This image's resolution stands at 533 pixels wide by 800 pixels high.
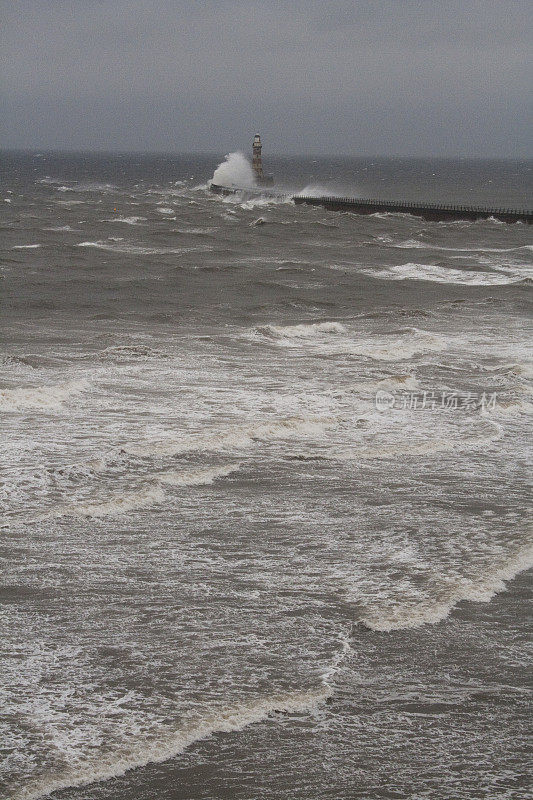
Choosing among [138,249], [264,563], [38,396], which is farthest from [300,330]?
[138,249]

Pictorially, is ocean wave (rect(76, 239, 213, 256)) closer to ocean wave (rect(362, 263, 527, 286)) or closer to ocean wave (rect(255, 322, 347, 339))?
ocean wave (rect(362, 263, 527, 286))

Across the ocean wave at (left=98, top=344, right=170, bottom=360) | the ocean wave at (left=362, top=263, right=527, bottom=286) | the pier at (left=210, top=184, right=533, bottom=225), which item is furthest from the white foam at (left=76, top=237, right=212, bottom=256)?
the pier at (left=210, top=184, right=533, bottom=225)

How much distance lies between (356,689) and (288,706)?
26.8 inches

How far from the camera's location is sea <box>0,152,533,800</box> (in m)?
7.40

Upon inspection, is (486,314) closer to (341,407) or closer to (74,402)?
(341,407)

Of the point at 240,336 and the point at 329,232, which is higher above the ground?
the point at 329,232

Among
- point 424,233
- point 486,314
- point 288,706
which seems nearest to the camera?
point 288,706

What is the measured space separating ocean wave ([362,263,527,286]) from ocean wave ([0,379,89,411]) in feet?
80.7

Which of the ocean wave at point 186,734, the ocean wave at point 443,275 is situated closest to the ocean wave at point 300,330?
the ocean wave at point 443,275

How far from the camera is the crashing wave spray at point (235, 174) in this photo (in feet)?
414

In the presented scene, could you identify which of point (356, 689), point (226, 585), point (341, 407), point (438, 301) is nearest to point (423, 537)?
point (226, 585)

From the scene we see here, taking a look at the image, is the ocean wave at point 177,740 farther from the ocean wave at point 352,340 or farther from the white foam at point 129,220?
the white foam at point 129,220

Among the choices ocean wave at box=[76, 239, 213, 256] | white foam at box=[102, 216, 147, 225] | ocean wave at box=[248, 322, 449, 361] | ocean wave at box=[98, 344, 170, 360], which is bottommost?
ocean wave at box=[98, 344, 170, 360]

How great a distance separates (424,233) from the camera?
64.3 metres
